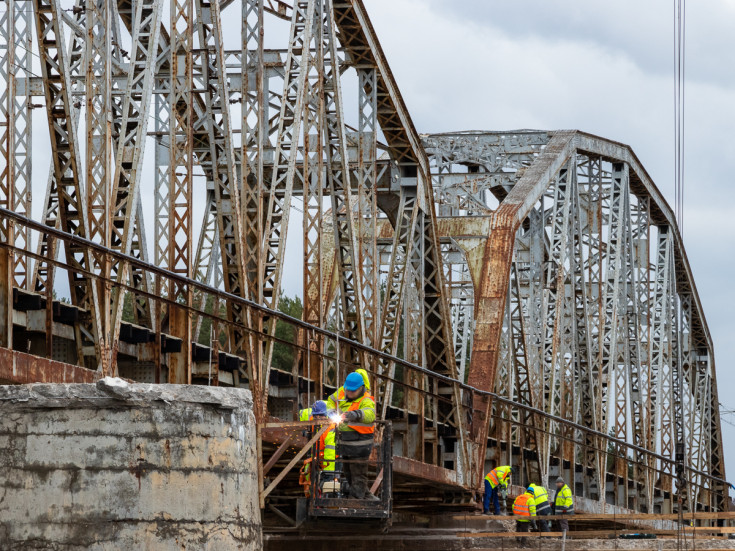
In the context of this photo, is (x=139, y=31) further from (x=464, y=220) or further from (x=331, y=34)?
(x=464, y=220)

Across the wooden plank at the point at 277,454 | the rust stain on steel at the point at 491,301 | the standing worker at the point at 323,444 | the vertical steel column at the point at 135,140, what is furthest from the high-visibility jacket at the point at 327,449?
the rust stain on steel at the point at 491,301

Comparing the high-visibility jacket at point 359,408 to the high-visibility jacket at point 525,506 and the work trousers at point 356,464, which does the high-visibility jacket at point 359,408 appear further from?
→ the high-visibility jacket at point 525,506

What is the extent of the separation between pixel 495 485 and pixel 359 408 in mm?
11811

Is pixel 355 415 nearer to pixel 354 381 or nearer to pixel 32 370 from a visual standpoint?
pixel 354 381

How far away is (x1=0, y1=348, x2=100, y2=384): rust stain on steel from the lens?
580 inches

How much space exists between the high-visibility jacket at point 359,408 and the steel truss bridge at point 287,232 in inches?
30.8

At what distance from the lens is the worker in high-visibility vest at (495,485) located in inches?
1142

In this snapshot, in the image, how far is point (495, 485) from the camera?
29016 mm

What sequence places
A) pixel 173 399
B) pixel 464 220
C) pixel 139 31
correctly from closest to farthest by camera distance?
1. pixel 173 399
2. pixel 139 31
3. pixel 464 220

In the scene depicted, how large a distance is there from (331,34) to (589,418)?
23.7 metres

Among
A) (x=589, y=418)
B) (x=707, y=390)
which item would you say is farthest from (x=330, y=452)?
(x=707, y=390)

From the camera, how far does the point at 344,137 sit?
2675cm

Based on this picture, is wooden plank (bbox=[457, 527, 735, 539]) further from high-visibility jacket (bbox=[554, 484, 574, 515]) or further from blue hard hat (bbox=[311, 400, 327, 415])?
blue hard hat (bbox=[311, 400, 327, 415])

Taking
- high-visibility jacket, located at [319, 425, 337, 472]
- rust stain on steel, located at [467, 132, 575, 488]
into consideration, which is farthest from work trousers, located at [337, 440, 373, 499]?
rust stain on steel, located at [467, 132, 575, 488]
